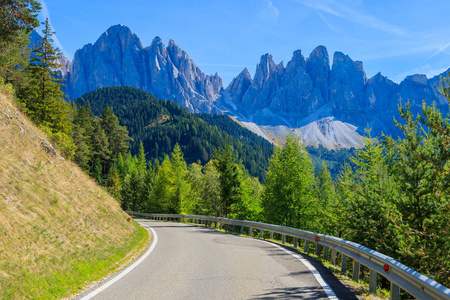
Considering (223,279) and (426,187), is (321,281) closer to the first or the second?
(223,279)

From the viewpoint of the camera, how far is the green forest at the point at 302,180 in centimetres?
899

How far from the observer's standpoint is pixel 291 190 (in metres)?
27.9

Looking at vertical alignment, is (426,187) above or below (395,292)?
above

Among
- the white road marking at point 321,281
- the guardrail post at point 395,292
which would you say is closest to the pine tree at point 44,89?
the white road marking at point 321,281

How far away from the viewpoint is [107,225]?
504 inches

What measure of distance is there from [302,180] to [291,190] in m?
1.34

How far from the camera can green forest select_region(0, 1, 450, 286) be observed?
8992 millimetres

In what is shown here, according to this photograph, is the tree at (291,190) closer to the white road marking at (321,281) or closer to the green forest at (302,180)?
the green forest at (302,180)

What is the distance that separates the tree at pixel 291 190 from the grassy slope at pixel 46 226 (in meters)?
16.5

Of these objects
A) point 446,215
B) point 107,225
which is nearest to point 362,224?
point 446,215

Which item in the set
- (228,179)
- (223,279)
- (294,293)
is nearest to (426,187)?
(294,293)

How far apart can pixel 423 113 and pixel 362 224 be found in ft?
15.5

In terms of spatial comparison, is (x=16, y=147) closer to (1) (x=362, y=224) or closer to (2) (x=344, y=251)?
(2) (x=344, y=251)

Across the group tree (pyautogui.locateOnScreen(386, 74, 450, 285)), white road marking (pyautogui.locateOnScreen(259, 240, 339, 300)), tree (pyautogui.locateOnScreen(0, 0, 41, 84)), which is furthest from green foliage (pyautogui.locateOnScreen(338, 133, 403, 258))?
tree (pyautogui.locateOnScreen(0, 0, 41, 84))
